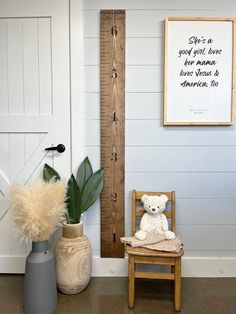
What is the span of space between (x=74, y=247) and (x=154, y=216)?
1.89 ft

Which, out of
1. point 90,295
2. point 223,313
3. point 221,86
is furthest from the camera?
point 221,86

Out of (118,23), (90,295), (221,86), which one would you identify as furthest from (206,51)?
(90,295)

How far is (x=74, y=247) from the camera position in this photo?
5.60 feet

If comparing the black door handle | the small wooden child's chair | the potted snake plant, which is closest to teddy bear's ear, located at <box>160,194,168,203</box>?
the small wooden child's chair

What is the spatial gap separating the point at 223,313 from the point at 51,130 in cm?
160

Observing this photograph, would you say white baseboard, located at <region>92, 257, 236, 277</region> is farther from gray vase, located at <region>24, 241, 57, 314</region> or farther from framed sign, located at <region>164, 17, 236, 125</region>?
framed sign, located at <region>164, 17, 236, 125</region>

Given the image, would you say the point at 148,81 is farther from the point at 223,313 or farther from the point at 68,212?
the point at 223,313

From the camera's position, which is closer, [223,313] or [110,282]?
[223,313]

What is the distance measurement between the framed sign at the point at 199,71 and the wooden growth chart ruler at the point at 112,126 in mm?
325

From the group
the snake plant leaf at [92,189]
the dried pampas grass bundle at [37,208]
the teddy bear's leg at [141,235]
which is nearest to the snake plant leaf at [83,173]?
the snake plant leaf at [92,189]

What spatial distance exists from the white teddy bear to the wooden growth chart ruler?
0.20 metres

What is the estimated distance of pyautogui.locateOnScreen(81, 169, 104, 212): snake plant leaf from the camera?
6.00ft

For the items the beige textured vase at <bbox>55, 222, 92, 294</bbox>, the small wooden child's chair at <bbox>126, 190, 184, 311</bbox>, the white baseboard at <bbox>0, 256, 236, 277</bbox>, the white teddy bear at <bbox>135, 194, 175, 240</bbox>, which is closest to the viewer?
the small wooden child's chair at <bbox>126, 190, 184, 311</bbox>

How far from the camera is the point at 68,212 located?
1772 mm
